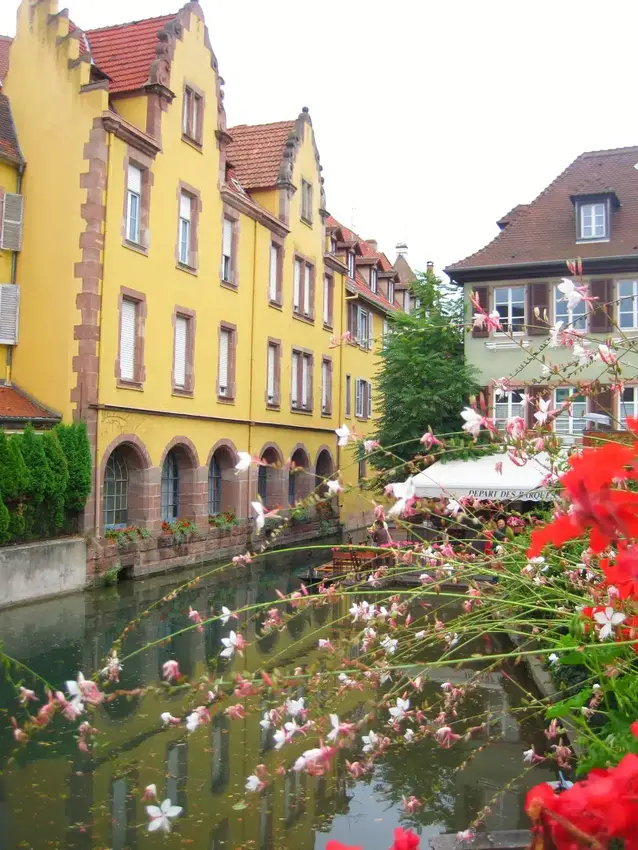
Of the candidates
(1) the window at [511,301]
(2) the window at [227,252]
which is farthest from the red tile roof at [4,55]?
(1) the window at [511,301]

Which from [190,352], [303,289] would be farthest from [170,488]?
[303,289]

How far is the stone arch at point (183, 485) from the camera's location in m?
22.8

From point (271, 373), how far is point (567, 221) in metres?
10.1

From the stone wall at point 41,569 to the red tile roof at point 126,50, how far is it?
11571 mm

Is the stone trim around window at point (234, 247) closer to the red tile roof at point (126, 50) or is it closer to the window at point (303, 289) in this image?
the window at point (303, 289)

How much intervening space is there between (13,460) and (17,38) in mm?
11237

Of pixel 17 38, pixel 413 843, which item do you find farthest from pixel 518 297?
pixel 413 843

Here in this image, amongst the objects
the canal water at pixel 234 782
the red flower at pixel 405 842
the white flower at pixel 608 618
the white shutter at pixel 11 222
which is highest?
the white shutter at pixel 11 222

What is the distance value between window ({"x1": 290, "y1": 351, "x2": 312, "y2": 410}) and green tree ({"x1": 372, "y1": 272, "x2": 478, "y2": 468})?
20.6 feet

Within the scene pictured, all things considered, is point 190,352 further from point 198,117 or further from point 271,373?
point 198,117

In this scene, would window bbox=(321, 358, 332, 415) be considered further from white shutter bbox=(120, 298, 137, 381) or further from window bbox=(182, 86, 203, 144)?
white shutter bbox=(120, 298, 137, 381)

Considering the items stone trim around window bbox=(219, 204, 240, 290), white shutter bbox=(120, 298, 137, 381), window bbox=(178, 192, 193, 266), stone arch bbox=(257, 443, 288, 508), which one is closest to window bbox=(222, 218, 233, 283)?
stone trim around window bbox=(219, 204, 240, 290)

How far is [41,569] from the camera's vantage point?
16.3 metres

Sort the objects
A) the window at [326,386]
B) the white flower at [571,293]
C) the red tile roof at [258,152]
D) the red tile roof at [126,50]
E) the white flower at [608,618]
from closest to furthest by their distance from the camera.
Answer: the white flower at [608,618] < the white flower at [571,293] < the red tile roof at [126,50] < the red tile roof at [258,152] < the window at [326,386]
